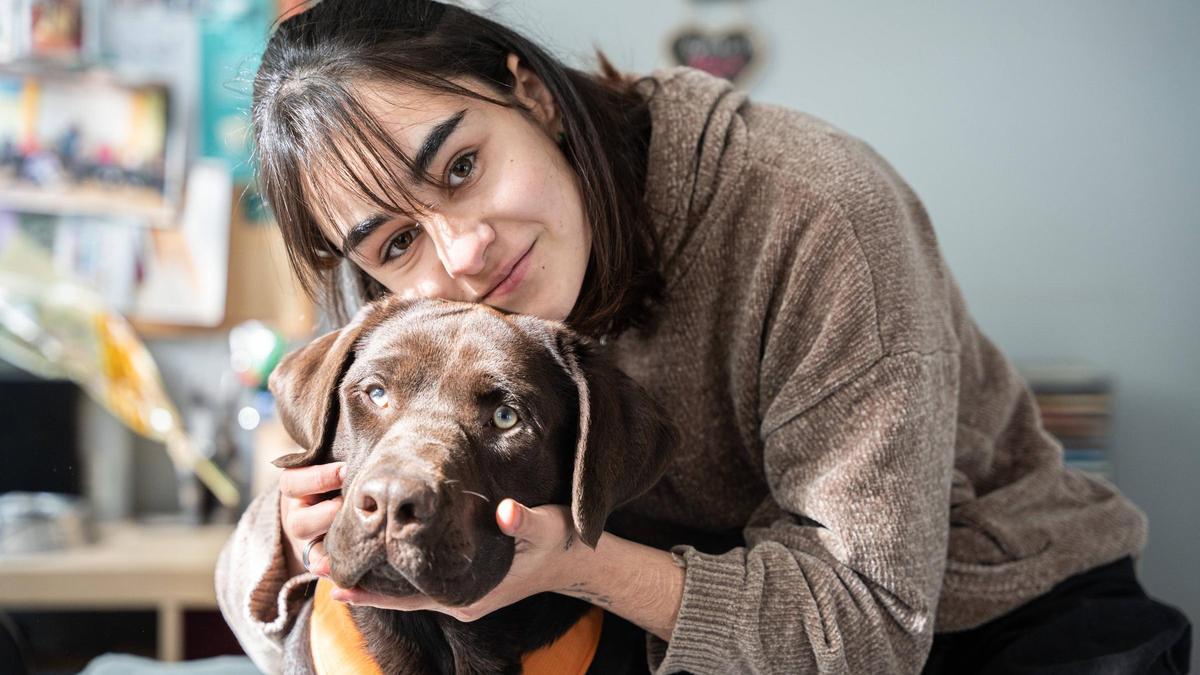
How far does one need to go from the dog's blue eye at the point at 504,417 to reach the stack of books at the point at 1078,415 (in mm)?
2066

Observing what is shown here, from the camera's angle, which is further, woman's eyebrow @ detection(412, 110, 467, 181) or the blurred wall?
the blurred wall

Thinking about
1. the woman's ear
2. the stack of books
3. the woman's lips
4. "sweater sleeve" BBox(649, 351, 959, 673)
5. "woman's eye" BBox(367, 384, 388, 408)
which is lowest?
the stack of books

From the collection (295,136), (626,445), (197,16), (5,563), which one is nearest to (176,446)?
(5,563)

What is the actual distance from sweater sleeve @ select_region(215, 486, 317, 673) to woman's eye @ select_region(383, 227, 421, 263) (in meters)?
0.37

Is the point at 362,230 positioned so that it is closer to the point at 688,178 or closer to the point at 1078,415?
the point at 688,178

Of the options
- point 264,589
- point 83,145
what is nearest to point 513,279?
point 264,589

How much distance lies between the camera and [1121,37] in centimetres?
279

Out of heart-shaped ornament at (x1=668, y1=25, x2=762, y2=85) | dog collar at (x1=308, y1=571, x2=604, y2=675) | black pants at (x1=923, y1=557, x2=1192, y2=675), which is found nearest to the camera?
dog collar at (x1=308, y1=571, x2=604, y2=675)

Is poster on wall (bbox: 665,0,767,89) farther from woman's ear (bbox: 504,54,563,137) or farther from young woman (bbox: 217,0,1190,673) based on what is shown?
woman's ear (bbox: 504,54,563,137)

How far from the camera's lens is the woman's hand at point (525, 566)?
3.07ft

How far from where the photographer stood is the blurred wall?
280 centimetres

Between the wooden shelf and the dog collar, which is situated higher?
the dog collar

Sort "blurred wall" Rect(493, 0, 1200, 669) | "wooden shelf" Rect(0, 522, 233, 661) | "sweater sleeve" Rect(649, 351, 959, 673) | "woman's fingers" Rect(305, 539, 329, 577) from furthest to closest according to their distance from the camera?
"blurred wall" Rect(493, 0, 1200, 669) → "wooden shelf" Rect(0, 522, 233, 661) → "sweater sleeve" Rect(649, 351, 959, 673) → "woman's fingers" Rect(305, 539, 329, 577)

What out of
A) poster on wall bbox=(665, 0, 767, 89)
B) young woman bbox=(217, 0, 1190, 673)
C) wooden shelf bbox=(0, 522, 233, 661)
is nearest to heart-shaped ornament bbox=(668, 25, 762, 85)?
poster on wall bbox=(665, 0, 767, 89)
